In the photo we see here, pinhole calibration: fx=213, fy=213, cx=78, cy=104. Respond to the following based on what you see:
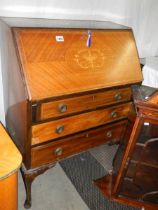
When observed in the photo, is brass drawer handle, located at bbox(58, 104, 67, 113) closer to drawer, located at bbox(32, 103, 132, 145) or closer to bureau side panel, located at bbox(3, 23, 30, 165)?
drawer, located at bbox(32, 103, 132, 145)

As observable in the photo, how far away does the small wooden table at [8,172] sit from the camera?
1030mm

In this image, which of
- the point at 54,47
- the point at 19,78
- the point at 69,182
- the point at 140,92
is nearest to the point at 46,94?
the point at 19,78

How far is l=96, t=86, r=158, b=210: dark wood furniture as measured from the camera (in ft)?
4.12

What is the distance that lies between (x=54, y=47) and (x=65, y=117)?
441mm

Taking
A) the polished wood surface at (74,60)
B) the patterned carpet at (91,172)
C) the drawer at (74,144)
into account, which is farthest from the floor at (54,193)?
the polished wood surface at (74,60)

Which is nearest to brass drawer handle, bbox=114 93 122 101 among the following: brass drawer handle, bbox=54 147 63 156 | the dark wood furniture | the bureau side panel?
the dark wood furniture

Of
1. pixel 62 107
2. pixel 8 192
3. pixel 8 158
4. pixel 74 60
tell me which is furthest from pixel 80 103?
pixel 8 192

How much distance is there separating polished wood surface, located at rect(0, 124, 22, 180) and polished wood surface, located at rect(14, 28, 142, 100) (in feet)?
0.96

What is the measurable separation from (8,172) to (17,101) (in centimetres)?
47

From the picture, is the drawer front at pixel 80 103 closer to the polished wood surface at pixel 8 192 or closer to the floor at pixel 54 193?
the polished wood surface at pixel 8 192

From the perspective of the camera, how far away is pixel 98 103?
4.91 ft

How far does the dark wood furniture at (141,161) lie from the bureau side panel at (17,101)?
0.64 m

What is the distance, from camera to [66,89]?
50.4 inches

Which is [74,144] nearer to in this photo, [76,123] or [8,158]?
[76,123]
